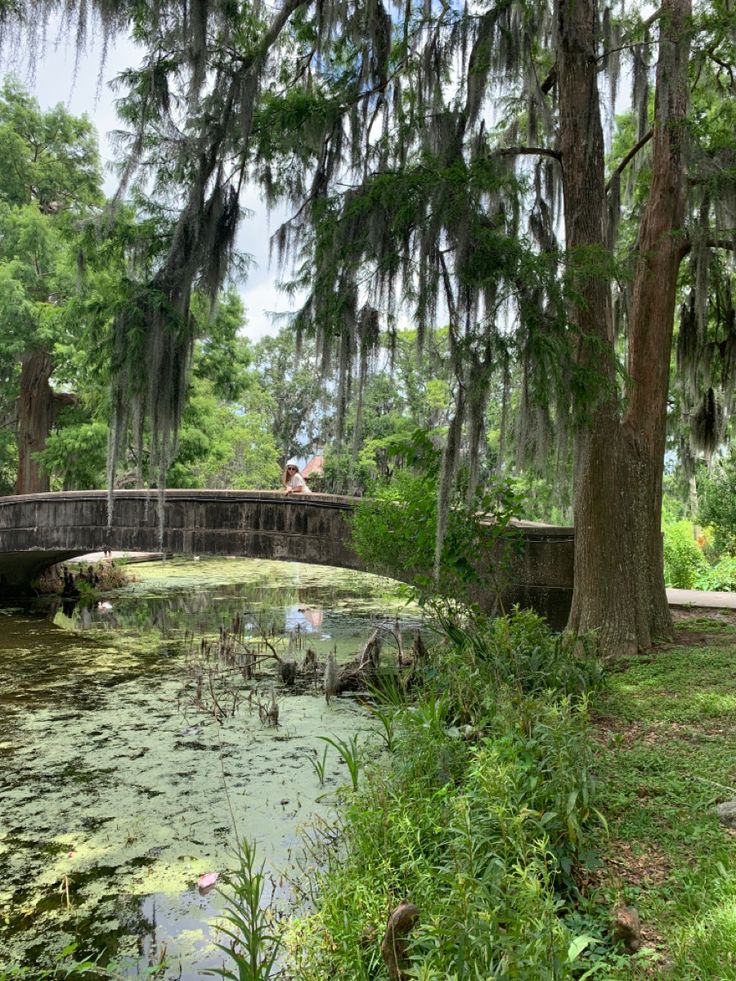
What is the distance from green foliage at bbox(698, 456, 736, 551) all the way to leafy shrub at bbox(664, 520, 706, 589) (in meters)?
0.49

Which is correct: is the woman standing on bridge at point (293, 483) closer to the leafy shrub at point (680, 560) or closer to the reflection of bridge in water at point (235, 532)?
the reflection of bridge in water at point (235, 532)

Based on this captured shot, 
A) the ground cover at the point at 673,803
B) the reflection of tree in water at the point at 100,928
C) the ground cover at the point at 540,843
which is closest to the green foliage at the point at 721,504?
the ground cover at the point at 673,803

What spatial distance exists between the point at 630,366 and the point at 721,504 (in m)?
5.92

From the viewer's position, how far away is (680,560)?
10.4m

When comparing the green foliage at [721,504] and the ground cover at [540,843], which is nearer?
the ground cover at [540,843]

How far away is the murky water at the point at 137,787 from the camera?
2904 millimetres

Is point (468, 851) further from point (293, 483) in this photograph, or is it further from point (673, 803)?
point (293, 483)

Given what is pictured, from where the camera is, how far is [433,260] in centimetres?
467

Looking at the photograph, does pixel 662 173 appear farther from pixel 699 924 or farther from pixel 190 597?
pixel 190 597

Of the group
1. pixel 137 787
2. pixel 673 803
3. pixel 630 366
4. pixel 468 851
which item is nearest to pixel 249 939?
pixel 468 851

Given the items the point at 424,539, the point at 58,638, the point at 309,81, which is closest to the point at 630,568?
the point at 424,539

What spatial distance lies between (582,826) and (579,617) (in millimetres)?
2868

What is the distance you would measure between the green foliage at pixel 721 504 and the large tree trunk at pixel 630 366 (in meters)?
5.67

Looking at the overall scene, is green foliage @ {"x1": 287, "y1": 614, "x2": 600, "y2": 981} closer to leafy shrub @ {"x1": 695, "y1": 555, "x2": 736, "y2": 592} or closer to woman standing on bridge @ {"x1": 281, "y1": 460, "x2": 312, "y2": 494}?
woman standing on bridge @ {"x1": 281, "y1": 460, "x2": 312, "y2": 494}
